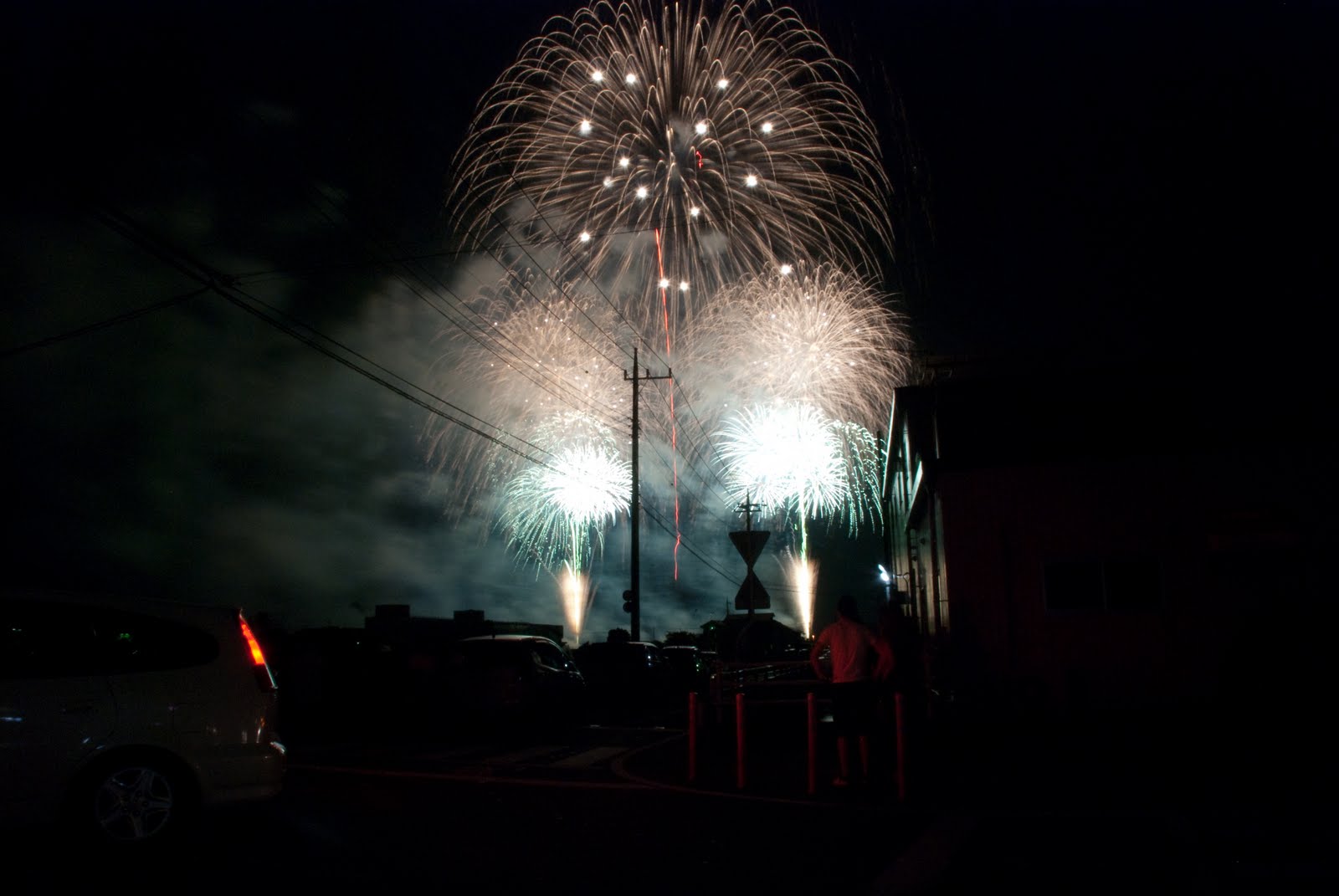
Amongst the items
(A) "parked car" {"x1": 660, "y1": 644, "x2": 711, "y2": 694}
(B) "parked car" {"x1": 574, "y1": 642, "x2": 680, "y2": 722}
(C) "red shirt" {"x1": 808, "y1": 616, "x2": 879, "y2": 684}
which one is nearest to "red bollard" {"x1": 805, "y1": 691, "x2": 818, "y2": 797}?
(C) "red shirt" {"x1": 808, "y1": 616, "x2": 879, "y2": 684}

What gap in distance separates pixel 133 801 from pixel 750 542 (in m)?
10.7

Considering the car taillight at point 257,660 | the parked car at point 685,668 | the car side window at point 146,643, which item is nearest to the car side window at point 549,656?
the parked car at point 685,668

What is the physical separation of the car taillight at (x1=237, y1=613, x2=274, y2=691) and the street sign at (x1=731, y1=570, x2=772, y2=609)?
10.5m

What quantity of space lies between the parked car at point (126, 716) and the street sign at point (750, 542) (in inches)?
385

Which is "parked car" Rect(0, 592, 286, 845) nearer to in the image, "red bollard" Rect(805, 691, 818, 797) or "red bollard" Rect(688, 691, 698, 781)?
"red bollard" Rect(688, 691, 698, 781)

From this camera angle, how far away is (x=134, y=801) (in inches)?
234

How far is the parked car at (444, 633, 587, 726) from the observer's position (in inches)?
583

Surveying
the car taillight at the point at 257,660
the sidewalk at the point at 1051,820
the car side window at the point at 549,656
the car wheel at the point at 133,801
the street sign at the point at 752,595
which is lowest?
the sidewalk at the point at 1051,820

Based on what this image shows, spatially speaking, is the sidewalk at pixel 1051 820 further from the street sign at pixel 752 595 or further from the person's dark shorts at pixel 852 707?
the street sign at pixel 752 595

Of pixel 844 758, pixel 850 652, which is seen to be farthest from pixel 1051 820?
pixel 850 652

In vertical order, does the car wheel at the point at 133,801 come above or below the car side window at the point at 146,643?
below

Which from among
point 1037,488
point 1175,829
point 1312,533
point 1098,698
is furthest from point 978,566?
point 1175,829

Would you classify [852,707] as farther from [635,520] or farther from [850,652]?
[635,520]

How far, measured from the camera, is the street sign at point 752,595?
16.6m
